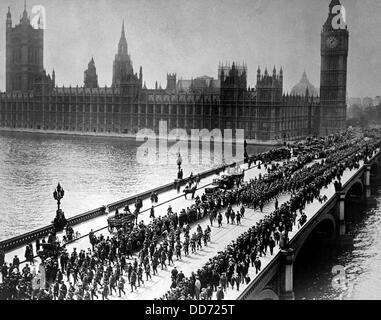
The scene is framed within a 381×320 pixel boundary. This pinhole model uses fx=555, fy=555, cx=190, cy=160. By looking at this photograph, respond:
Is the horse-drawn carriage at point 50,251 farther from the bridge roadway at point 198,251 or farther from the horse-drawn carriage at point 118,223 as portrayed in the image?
the horse-drawn carriage at point 118,223

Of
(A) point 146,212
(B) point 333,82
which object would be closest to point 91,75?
(B) point 333,82

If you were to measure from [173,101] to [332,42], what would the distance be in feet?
116

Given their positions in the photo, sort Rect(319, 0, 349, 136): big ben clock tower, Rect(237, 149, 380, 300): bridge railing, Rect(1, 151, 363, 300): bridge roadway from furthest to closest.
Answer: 1. Rect(319, 0, 349, 136): big ben clock tower
2. Rect(1, 151, 363, 300): bridge roadway
3. Rect(237, 149, 380, 300): bridge railing

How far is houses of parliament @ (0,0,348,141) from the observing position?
95688 mm

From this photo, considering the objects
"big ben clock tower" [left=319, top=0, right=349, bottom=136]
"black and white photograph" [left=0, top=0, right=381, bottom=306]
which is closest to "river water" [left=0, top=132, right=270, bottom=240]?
"black and white photograph" [left=0, top=0, right=381, bottom=306]

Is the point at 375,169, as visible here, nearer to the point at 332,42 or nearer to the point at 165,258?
the point at 165,258

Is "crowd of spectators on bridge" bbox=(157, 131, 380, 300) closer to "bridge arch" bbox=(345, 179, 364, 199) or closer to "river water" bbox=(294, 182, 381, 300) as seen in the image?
"river water" bbox=(294, 182, 381, 300)

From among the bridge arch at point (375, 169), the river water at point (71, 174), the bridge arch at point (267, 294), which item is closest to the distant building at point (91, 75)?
the river water at point (71, 174)

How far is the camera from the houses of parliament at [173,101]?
95.7m

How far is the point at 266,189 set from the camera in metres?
38.2
